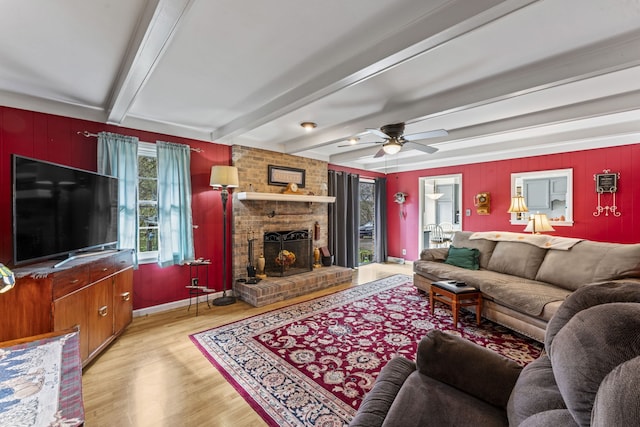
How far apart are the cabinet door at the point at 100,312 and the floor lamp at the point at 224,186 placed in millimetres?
1387

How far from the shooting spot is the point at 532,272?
11.5 ft

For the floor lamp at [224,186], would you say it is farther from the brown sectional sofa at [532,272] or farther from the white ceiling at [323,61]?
the brown sectional sofa at [532,272]

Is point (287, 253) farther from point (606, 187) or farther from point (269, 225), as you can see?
point (606, 187)

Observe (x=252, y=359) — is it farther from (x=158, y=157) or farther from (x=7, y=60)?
(x=7, y=60)

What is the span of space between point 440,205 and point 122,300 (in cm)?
767

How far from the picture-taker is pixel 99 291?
99.4 inches

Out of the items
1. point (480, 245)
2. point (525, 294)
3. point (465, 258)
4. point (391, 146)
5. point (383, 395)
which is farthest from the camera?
point (480, 245)

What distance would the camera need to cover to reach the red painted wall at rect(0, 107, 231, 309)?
8.67 ft

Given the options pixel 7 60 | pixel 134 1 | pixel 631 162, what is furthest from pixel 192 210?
pixel 631 162

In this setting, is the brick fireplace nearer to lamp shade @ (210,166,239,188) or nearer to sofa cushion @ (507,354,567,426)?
lamp shade @ (210,166,239,188)

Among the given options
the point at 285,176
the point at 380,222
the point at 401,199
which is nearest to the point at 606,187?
the point at 401,199

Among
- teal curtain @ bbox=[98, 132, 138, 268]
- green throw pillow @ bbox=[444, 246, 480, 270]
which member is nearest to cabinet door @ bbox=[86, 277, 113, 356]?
teal curtain @ bbox=[98, 132, 138, 268]

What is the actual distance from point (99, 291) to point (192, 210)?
1.60 m

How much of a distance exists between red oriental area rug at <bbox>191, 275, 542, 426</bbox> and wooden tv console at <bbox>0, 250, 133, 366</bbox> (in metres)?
0.80
